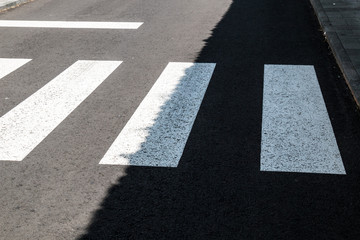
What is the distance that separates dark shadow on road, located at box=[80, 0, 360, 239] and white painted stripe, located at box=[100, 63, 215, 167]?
15cm

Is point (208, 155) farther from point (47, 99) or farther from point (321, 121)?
point (47, 99)

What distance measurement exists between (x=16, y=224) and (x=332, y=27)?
27.6 ft

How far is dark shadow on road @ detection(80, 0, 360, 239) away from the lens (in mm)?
4613

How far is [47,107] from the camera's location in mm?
7504

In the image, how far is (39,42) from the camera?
1105cm

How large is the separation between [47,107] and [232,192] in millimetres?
3421

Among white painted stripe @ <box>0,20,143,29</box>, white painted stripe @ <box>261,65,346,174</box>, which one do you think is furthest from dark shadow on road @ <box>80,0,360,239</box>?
white painted stripe @ <box>0,20,143,29</box>

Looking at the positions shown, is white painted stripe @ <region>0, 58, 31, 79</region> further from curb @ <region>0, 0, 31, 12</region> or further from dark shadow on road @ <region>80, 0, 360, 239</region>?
curb @ <region>0, 0, 31, 12</region>

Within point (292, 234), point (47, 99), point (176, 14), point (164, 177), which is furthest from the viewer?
point (176, 14)

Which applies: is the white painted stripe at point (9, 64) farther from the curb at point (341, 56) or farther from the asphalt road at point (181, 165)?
the curb at point (341, 56)

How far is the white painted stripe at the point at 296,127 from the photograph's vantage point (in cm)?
574

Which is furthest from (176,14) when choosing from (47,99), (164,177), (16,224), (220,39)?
(16,224)

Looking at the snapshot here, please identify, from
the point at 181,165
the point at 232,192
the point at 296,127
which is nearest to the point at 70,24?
the point at 296,127

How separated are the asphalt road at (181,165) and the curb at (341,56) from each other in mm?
136
